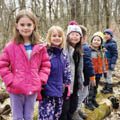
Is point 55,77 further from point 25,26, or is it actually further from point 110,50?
point 110,50

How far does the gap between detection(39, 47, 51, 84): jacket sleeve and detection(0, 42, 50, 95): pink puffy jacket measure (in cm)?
10

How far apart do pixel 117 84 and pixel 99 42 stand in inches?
113

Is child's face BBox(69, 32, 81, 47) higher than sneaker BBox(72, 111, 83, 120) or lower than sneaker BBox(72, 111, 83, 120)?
higher

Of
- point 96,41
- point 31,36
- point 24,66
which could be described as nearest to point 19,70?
point 24,66

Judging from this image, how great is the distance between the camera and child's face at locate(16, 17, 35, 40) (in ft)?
13.6

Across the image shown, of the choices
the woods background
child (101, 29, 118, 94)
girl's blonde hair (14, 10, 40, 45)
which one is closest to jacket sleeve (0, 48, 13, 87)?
girl's blonde hair (14, 10, 40, 45)

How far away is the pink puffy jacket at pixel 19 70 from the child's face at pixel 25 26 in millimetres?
175

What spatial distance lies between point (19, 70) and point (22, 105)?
0.56 meters

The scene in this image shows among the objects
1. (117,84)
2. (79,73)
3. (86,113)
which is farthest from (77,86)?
(117,84)

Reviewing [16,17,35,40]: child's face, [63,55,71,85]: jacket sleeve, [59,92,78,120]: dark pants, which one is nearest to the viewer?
[16,17,35,40]: child's face

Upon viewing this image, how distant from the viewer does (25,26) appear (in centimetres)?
415

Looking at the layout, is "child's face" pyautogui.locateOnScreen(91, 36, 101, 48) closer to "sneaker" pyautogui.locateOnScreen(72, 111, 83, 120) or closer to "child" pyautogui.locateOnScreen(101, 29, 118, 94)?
"child" pyautogui.locateOnScreen(101, 29, 118, 94)

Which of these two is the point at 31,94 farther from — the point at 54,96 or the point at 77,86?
the point at 77,86

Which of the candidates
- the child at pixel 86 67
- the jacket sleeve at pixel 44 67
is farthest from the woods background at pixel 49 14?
the jacket sleeve at pixel 44 67
